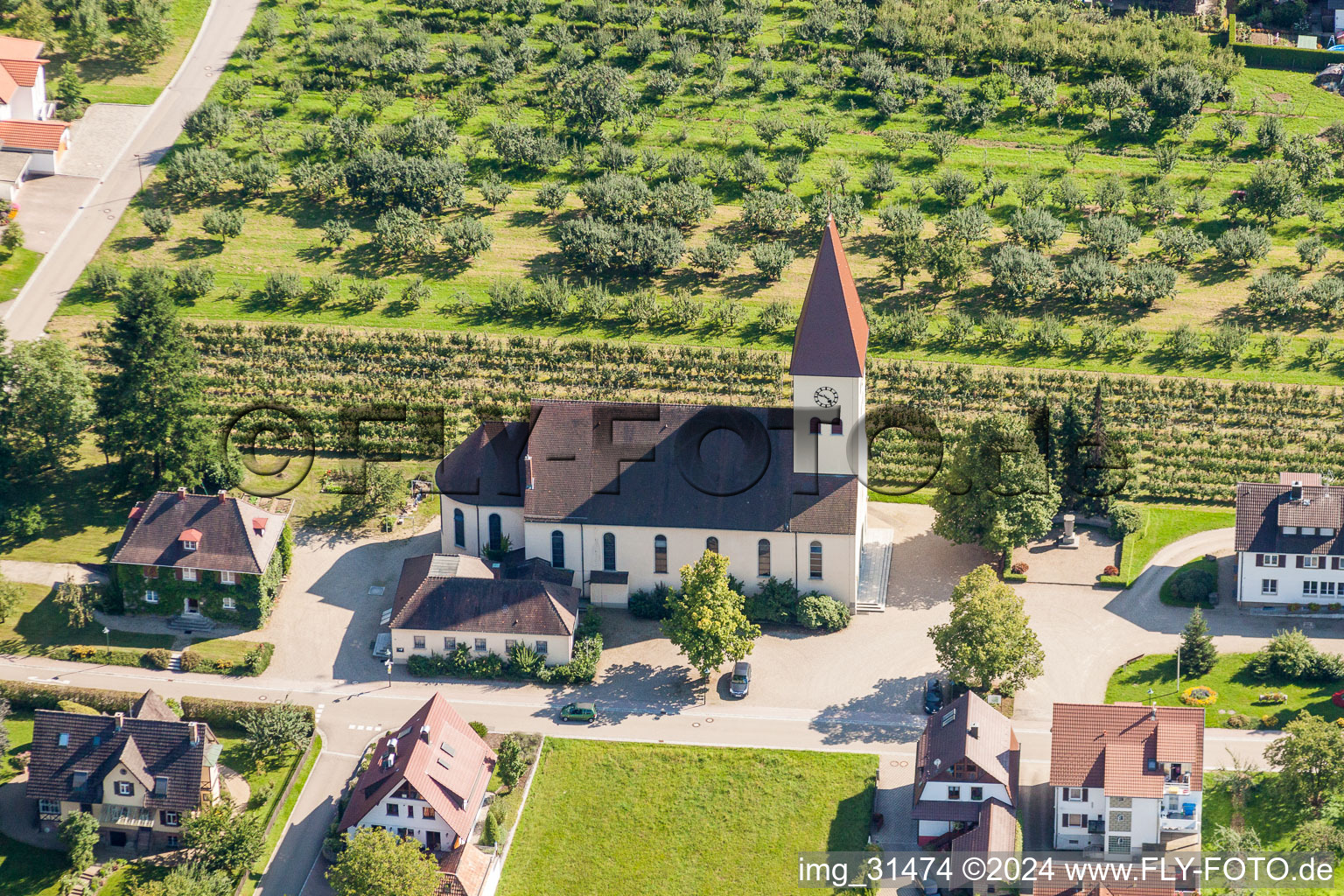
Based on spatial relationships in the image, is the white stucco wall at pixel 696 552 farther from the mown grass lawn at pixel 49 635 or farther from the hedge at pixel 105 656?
the mown grass lawn at pixel 49 635

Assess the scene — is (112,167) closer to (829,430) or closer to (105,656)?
(105,656)

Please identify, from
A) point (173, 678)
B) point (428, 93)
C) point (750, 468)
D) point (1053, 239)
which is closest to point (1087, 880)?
point (750, 468)

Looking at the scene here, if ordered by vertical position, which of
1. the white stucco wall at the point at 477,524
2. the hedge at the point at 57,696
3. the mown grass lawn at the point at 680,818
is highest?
the white stucco wall at the point at 477,524

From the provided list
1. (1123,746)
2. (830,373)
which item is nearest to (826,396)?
(830,373)

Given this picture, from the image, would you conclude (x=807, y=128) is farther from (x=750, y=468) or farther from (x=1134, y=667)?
(x=1134, y=667)

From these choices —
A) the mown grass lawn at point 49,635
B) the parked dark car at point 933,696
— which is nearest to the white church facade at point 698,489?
the parked dark car at point 933,696

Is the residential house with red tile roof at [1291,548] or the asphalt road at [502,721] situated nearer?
the asphalt road at [502,721]

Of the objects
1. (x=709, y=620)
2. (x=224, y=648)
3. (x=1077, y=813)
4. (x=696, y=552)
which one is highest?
(x=696, y=552)
